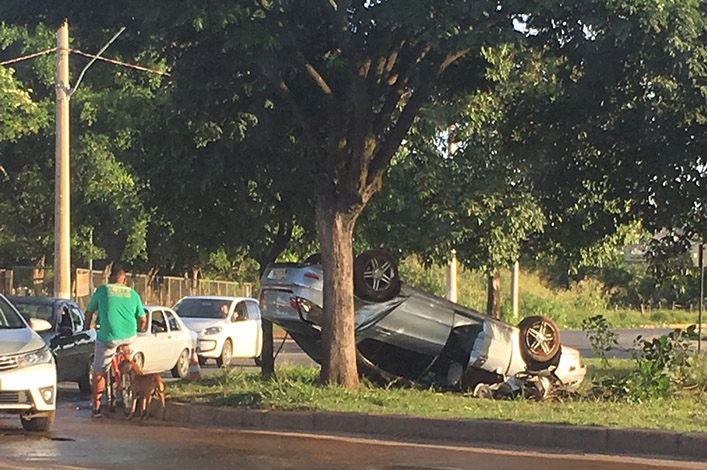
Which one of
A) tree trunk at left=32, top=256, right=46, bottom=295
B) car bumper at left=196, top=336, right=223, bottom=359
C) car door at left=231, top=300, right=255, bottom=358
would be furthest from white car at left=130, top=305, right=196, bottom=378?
tree trunk at left=32, top=256, right=46, bottom=295

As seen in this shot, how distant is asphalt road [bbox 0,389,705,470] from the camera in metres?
9.77

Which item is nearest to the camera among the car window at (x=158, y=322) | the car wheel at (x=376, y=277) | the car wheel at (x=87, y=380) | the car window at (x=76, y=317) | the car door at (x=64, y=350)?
the car wheel at (x=376, y=277)

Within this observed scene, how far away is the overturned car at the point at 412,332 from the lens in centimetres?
1530

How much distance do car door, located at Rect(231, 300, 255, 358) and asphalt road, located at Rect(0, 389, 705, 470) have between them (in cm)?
1451

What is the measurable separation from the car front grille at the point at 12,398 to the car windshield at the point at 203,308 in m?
15.4

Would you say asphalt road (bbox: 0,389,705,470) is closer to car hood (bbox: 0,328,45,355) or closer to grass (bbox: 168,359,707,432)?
car hood (bbox: 0,328,45,355)

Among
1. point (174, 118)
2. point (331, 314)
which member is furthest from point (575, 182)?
point (174, 118)

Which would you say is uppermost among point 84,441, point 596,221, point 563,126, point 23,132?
point 23,132

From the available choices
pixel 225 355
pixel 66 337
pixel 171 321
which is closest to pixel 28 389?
pixel 66 337

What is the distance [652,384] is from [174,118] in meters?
7.35

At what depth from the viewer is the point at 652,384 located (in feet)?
48.7

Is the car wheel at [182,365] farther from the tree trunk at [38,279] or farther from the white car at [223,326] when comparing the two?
the tree trunk at [38,279]

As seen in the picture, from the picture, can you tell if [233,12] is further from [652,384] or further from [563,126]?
[652,384]

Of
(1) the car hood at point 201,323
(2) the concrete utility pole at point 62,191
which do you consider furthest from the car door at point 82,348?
(1) the car hood at point 201,323
